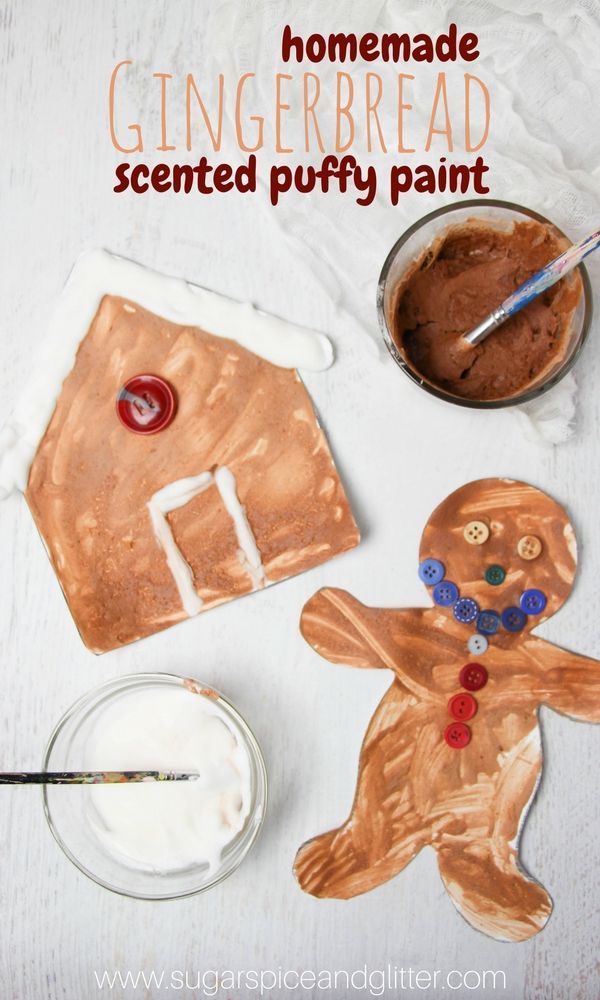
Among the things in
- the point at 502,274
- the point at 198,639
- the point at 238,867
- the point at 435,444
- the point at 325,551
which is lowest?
the point at 238,867

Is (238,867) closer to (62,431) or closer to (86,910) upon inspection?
(86,910)

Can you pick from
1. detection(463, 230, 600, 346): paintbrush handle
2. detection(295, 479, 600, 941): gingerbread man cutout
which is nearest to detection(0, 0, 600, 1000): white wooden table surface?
detection(295, 479, 600, 941): gingerbread man cutout

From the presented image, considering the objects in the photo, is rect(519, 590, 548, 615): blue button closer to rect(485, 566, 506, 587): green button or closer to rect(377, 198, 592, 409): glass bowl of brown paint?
rect(485, 566, 506, 587): green button

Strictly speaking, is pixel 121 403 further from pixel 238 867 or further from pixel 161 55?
pixel 238 867

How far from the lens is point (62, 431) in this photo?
1146 mm

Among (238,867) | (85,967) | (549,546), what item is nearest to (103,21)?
(549,546)

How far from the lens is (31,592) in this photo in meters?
1.15

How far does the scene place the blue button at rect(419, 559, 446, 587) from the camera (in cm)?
113

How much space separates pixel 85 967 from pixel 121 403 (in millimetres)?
692

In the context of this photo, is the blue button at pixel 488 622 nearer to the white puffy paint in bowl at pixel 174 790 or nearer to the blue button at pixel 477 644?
the blue button at pixel 477 644

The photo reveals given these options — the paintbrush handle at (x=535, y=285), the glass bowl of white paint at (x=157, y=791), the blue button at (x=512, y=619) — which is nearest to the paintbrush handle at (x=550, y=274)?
the paintbrush handle at (x=535, y=285)

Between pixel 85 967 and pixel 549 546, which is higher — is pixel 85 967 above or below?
below

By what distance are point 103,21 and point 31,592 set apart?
72cm

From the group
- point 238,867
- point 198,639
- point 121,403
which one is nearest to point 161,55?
point 121,403
